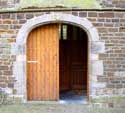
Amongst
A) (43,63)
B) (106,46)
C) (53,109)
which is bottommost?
(53,109)

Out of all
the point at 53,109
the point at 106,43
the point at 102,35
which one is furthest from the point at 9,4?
the point at 53,109

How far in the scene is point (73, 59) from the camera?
13195 millimetres

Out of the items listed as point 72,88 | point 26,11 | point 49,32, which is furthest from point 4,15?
point 72,88

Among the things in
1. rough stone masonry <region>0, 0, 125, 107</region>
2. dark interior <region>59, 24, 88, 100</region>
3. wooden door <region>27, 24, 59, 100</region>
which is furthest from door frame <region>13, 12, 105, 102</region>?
dark interior <region>59, 24, 88, 100</region>

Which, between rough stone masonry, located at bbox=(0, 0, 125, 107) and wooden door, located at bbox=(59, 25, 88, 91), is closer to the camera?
rough stone masonry, located at bbox=(0, 0, 125, 107)

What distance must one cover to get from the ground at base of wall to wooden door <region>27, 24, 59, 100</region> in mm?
515

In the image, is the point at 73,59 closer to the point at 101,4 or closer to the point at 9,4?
the point at 101,4

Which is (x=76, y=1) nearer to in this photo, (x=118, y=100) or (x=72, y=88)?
(x=118, y=100)

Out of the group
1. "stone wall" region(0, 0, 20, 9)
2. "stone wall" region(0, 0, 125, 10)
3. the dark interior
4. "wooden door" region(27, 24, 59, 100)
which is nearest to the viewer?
"stone wall" region(0, 0, 125, 10)

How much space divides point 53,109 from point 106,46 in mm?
2441

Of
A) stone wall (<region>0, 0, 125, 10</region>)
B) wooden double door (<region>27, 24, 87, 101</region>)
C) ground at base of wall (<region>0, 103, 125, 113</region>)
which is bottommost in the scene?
ground at base of wall (<region>0, 103, 125, 113</region>)

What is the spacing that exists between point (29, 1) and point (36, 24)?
2.35 ft

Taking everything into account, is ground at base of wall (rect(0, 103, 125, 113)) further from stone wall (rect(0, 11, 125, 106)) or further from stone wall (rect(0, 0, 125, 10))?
stone wall (rect(0, 0, 125, 10))

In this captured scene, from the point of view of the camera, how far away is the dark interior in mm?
13086
